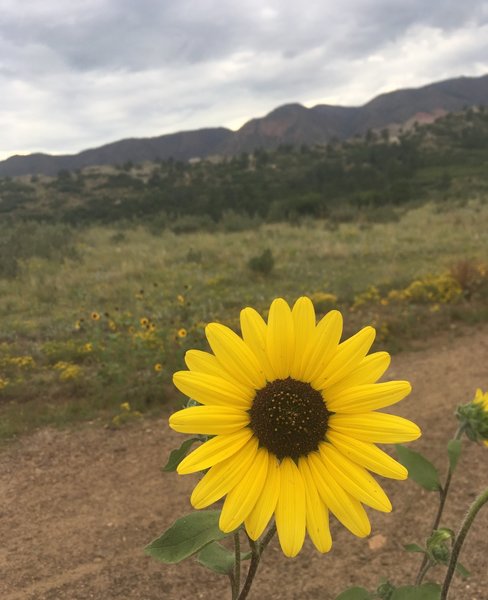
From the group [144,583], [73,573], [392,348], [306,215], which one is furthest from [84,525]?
[306,215]

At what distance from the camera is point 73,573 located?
3217mm

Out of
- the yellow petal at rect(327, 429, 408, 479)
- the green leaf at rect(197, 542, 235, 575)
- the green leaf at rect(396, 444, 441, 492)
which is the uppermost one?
the yellow petal at rect(327, 429, 408, 479)

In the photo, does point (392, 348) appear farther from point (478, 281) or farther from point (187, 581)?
point (187, 581)

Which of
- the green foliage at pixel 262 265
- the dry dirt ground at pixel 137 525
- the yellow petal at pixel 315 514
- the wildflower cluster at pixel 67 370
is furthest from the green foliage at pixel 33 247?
the yellow petal at pixel 315 514

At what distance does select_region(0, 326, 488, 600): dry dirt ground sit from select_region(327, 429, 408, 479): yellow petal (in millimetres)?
2333

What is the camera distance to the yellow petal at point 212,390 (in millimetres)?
1034

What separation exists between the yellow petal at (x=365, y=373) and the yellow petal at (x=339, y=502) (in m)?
0.15

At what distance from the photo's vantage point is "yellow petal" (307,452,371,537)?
1.03 metres

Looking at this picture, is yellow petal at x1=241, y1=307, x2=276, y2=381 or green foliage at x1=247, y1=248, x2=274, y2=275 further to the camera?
green foliage at x1=247, y1=248, x2=274, y2=275

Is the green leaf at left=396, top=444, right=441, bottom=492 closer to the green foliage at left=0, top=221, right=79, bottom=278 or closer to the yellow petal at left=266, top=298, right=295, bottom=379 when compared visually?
the yellow petal at left=266, top=298, right=295, bottom=379

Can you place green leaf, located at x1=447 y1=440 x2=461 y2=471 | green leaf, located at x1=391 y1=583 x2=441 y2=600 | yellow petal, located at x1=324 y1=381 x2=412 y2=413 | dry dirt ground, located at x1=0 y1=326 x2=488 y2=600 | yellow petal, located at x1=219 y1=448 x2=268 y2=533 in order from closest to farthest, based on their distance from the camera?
yellow petal, located at x1=219 y1=448 x2=268 y2=533
yellow petal, located at x1=324 y1=381 x2=412 y2=413
green leaf, located at x1=391 y1=583 x2=441 y2=600
green leaf, located at x1=447 y1=440 x2=461 y2=471
dry dirt ground, located at x1=0 y1=326 x2=488 y2=600

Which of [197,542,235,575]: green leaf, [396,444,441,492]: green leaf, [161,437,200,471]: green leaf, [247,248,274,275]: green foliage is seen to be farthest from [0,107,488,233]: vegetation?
[161,437,200,471]: green leaf

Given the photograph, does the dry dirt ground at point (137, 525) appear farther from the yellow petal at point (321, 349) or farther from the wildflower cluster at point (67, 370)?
the yellow petal at point (321, 349)

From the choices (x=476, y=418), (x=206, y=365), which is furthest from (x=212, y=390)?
(x=476, y=418)
